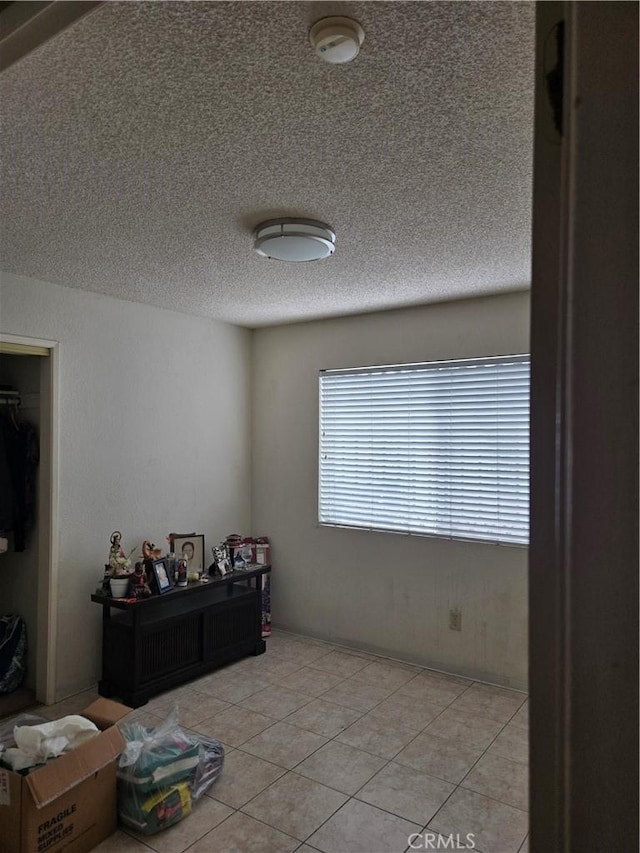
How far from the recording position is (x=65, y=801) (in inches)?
82.1

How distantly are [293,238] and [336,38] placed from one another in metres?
1.22

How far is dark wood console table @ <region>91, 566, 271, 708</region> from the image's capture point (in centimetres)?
340

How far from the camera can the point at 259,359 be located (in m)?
4.91

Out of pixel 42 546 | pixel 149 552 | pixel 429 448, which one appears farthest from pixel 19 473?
pixel 429 448

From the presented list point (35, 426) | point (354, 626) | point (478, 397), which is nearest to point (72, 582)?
point (35, 426)

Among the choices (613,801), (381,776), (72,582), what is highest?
(613,801)

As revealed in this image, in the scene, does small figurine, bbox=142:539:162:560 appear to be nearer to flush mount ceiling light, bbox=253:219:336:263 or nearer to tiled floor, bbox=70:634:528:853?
tiled floor, bbox=70:634:528:853

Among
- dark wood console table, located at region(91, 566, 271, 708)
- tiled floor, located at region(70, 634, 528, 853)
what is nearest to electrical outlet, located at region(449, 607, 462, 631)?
tiled floor, located at region(70, 634, 528, 853)

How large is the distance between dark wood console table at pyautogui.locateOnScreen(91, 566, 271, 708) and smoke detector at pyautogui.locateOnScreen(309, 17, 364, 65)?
3066mm

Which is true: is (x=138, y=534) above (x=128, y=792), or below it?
above

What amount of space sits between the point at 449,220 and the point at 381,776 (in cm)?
256

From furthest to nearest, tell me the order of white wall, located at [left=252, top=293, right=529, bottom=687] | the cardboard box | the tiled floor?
white wall, located at [left=252, top=293, right=529, bottom=687]
the tiled floor
the cardboard box

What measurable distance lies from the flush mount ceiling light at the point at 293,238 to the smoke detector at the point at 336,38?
1117 millimetres

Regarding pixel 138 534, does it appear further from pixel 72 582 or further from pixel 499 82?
pixel 499 82
